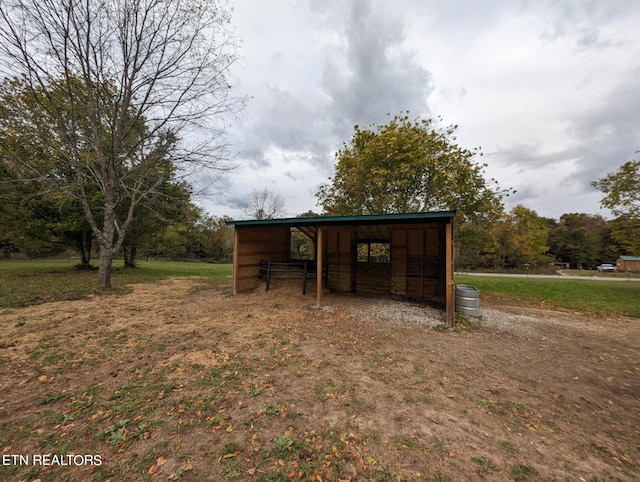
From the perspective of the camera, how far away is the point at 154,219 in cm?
1472

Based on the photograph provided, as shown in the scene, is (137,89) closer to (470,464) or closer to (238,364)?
(238,364)

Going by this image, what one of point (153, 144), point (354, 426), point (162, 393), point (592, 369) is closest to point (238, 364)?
point (162, 393)

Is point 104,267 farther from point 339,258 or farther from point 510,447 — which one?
point 510,447

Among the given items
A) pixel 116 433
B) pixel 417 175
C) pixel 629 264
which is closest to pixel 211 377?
pixel 116 433

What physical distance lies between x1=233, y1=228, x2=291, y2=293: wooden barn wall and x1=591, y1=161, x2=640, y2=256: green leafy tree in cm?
A: 1544

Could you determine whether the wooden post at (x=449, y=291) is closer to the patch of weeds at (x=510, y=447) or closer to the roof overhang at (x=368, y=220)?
the roof overhang at (x=368, y=220)

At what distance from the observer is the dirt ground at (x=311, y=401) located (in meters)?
1.91

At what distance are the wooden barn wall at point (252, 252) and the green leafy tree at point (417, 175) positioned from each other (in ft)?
16.0

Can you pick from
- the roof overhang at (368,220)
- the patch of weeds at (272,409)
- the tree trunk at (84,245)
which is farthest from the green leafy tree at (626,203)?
the tree trunk at (84,245)

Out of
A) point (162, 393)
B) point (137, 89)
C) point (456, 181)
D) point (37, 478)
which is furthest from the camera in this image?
point (456, 181)

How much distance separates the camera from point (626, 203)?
11.1 meters

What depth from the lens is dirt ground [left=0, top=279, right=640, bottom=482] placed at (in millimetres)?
1912

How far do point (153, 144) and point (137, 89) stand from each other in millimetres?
1848

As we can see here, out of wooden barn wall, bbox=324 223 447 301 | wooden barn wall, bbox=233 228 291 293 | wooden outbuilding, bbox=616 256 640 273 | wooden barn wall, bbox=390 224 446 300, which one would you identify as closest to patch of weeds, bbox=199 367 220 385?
wooden barn wall, bbox=233 228 291 293
